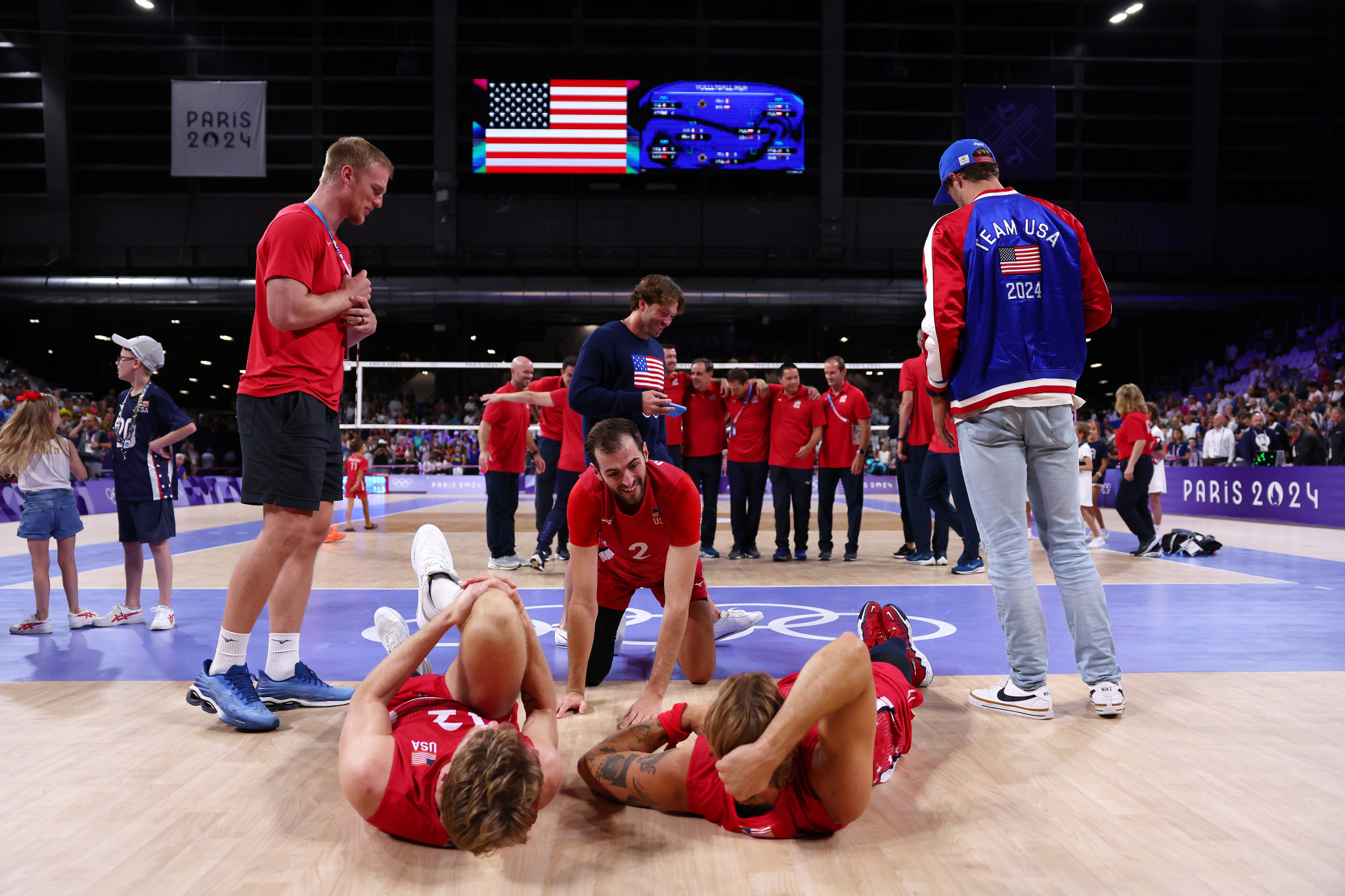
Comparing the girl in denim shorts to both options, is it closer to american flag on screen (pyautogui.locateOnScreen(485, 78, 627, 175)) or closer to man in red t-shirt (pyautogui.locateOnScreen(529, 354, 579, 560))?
man in red t-shirt (pyautogui.locateOnScreen(529, 354, 579, 560))

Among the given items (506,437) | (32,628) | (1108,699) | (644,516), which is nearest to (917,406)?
(506,437)

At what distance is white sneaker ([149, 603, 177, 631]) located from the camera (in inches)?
170

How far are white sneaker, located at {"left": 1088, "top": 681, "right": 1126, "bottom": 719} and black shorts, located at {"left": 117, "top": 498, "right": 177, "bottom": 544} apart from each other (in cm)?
465

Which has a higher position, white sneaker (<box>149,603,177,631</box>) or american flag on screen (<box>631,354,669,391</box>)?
american flag on screen (<box>631,354,669,391</box>)

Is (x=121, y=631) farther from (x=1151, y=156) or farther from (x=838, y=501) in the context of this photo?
(x=1151, y=156)

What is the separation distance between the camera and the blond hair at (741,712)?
1.70 meters

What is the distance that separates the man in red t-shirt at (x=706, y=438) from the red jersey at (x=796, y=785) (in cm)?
548

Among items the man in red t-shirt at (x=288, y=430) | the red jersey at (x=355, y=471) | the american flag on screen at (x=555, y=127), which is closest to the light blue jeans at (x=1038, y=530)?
the man in red t-shirt at (x=288, y=430)

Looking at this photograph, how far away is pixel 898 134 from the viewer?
23.9 meters

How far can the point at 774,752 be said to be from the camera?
65.7 inches

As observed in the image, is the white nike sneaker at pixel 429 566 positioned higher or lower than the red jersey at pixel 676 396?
lower

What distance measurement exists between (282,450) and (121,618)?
2737mm

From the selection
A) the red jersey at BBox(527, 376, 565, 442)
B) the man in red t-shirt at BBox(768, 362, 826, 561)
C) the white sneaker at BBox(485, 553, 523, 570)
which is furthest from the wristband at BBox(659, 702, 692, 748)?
the man in red t-shirt at BBox(768, 362, 826, 561)

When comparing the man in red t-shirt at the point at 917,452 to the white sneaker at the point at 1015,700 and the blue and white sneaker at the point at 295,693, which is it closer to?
the white sneaker at the point at 1015,700
